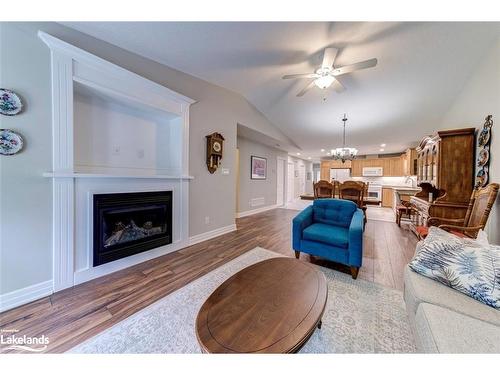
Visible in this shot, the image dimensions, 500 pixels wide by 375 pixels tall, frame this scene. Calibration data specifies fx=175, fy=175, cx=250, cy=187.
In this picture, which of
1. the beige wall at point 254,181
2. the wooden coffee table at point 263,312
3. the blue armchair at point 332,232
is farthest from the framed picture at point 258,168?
the wooden coffee table at point 263,312

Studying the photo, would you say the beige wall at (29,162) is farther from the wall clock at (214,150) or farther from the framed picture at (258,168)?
the framed picture at (258,168)

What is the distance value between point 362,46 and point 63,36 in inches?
131

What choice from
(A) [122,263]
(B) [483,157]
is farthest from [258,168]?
(B) [483,157]

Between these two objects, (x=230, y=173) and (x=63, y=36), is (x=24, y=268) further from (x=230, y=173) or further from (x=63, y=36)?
(x=230, y=173)

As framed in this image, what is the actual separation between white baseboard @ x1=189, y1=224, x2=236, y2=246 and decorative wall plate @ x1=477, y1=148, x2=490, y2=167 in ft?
12.5

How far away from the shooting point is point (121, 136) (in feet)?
7.76

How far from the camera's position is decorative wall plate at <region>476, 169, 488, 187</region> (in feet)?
7.16

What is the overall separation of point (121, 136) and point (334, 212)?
316 centimetres

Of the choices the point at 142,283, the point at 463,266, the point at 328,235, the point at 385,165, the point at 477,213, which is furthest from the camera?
the point at 385,165

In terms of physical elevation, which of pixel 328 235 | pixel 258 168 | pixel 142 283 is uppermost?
pixel 258 168

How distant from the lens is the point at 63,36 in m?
1.77

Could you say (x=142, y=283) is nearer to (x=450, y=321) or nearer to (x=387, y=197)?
(x=450, y=321)

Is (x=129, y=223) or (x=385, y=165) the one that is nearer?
(x=129, y=223)

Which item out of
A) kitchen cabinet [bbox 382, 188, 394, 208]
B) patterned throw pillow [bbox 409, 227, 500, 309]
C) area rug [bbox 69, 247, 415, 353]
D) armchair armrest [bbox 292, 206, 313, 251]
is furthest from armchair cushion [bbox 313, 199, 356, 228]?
kitchen cabinet [bbox 382, 188, 394, 208]
